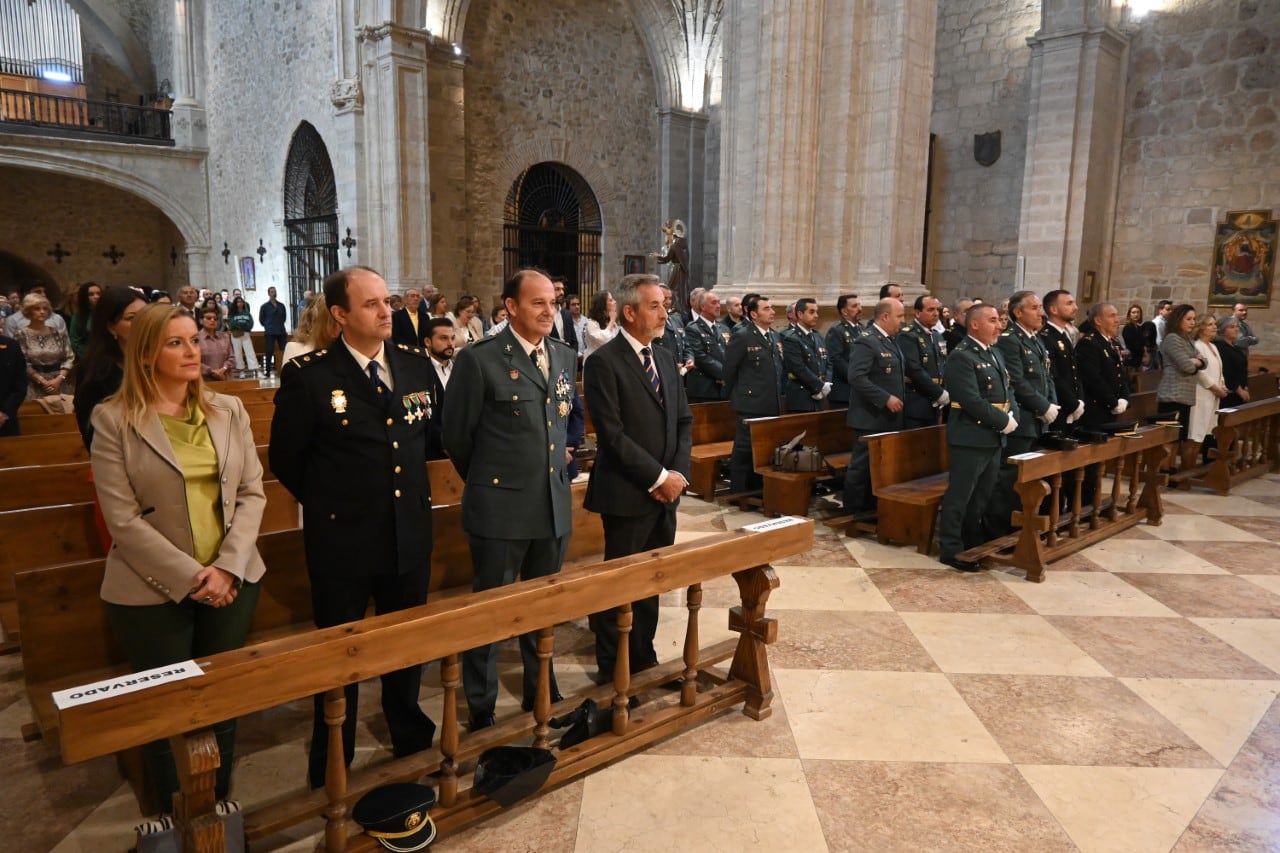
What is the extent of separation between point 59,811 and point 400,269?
11042mm

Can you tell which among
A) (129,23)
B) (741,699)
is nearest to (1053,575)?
(741,699)

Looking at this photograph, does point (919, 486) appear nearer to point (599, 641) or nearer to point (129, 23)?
point (599, 641)

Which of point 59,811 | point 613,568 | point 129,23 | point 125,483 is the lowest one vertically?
point 59,811

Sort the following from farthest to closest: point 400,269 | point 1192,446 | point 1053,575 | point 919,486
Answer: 1. point 400,269
2. point 1192,446
3. point 919,486
4. point 1053,575

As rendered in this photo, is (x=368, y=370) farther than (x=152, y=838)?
Yes

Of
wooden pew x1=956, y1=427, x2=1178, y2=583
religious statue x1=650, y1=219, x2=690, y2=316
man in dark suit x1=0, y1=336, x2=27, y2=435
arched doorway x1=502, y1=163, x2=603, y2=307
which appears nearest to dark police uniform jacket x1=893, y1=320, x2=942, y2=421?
wooden pew x1=956, y1=427, x2=1178, y2=583

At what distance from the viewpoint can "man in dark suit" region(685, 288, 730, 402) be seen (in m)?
6.93

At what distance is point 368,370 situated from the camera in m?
2.44

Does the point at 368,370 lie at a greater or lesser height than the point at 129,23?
lesser

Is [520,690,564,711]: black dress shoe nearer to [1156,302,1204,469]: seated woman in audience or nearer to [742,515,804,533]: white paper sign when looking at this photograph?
[742,515,804,533]: white paper sign

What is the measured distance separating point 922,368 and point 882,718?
11.2 feet

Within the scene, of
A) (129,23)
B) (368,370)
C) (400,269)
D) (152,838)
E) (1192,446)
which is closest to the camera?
(152,838)

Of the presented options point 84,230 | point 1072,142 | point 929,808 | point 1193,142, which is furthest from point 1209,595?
point 84,230

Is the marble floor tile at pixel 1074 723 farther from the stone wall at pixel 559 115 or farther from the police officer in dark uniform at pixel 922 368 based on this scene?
the stone wall at pixel 559 115
